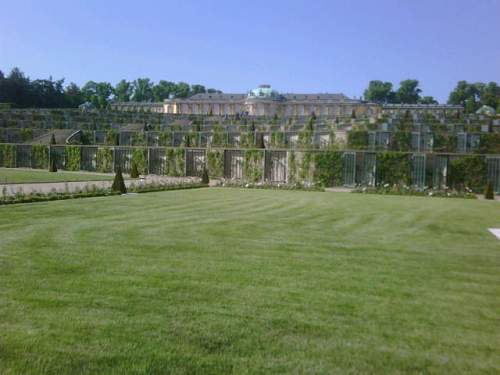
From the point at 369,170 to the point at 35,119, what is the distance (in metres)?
41.9

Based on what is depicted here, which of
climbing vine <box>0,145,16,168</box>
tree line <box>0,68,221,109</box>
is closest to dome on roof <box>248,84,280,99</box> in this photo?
tree line <box>0,68,221,109</box>

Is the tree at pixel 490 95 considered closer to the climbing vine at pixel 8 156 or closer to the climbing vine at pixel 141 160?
the climbing vine at pixel 141 160

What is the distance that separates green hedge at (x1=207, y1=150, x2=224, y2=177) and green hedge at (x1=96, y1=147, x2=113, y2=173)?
811 centimetres

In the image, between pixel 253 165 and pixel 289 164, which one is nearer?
pixel 289 164

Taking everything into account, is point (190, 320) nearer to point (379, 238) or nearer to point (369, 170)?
point (379, 238)

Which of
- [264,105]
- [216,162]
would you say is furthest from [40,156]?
[264,105]

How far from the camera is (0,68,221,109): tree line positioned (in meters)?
85.8

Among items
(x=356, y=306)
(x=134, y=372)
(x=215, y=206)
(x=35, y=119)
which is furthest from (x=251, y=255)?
(x=35, y=119)

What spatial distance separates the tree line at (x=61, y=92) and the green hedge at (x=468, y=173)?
7398 centimetres

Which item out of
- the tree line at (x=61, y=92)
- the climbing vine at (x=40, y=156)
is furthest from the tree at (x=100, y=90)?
the climbing vine at (x=40, y=156)

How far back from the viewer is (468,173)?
2747cm

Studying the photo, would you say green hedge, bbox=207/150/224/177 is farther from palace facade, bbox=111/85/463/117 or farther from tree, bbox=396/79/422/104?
tree, bbox=396/79/422/104

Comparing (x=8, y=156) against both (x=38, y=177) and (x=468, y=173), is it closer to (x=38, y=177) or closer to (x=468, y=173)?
(x=38, y=177)

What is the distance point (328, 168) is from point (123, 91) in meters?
125
